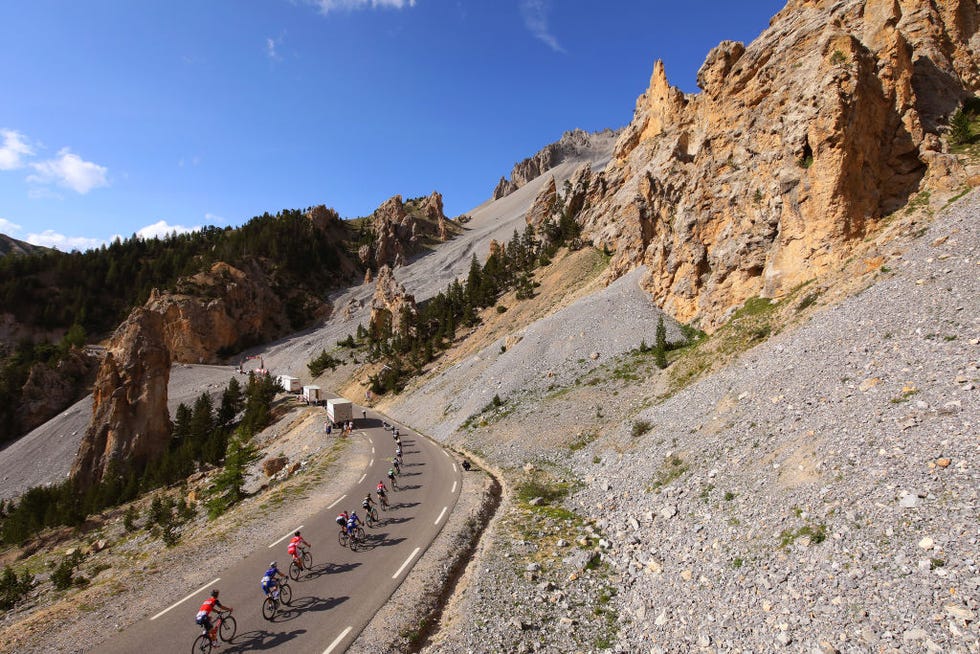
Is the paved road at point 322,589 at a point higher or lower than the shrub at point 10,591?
lower

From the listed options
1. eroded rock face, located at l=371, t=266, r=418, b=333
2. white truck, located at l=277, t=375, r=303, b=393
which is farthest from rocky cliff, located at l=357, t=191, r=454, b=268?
white truck, located at l=277, t=375, r=303, b=393

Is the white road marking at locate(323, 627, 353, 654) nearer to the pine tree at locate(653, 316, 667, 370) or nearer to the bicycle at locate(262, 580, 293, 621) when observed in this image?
the bicycle at locate(262, 580, 293, 621)

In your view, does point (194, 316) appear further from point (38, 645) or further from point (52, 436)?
point (38, 645)

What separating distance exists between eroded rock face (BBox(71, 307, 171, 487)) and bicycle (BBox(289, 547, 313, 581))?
5231 cm

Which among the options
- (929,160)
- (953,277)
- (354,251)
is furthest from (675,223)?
(354,251)

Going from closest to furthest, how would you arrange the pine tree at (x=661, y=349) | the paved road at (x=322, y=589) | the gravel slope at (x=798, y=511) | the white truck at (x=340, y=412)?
1. the gravel slope at (x=798, y=511)
2. the paved road at (x=322, y=589)
3. the pine tree at (x=661, y=349)
4. the white truck at (x=340, y=412)

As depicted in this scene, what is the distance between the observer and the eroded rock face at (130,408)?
52094 millimetres

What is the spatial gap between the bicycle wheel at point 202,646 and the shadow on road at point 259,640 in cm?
38

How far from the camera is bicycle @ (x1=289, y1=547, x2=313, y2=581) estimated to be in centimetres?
1380

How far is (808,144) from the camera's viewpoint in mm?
26906

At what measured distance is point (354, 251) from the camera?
16050 centimetres

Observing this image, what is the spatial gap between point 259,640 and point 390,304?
77067 millimetres

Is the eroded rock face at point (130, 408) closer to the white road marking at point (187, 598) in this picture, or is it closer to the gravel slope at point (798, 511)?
the white road marking at point (187, 598)

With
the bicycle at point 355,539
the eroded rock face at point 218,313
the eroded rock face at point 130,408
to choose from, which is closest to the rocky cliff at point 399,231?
the eroded rock face at point 218,313
